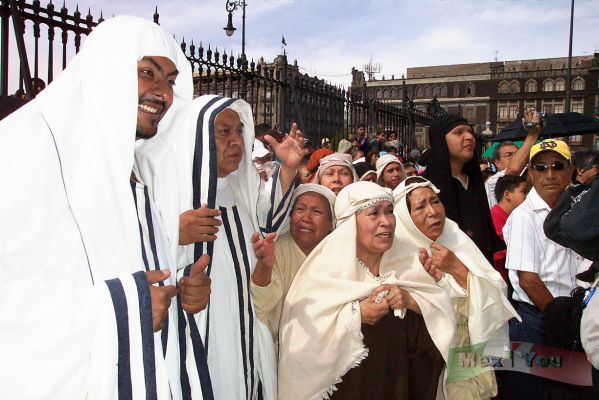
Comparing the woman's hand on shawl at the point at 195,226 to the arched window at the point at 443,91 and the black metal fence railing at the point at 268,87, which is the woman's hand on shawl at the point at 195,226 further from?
the arched window at the point at 443,91

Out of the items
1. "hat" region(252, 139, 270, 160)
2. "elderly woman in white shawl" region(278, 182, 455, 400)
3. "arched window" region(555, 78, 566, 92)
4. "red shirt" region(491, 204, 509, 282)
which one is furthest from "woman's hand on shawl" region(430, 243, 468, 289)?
"arched window" region(555, 78, 566, 92)

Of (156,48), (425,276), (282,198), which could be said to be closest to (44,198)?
(156,48)

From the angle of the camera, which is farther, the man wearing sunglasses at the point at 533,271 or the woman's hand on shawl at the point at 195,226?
the man wearing sunglasses at the point at 533,271

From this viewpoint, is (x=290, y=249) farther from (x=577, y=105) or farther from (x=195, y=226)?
(x=577, y=105)

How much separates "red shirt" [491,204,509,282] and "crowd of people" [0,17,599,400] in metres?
0.03

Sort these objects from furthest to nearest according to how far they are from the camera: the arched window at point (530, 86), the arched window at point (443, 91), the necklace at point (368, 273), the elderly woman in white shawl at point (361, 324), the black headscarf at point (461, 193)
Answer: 1. the arched window at point (530, 86)
2. the arched window at point (443, 91)
3. the black headscarf at point (461, 193)
4. the necklace at point (368, 273)
5. the elderly woman in white shawl at point (361, 324)

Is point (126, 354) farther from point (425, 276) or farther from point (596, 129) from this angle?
point (596, 129)

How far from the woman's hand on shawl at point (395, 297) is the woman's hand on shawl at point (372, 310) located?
0.12ft

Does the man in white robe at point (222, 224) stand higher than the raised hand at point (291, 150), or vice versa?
the raised hand at point (291, 150)

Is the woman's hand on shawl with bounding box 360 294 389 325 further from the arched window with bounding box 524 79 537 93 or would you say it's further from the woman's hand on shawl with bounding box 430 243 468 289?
the arched window with bounding box 524 79 537 93

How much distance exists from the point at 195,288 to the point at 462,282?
1.86 metres

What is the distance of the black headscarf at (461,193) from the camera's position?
4027 millimetres

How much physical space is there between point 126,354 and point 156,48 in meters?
1.20

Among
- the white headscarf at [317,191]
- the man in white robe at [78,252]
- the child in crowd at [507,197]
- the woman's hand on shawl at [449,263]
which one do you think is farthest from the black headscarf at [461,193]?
the man in white robe at [78,252]
